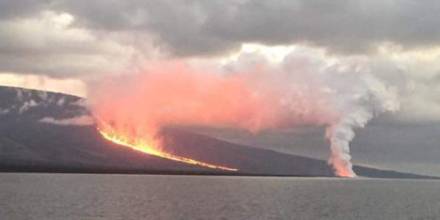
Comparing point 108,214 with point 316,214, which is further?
point 316,214

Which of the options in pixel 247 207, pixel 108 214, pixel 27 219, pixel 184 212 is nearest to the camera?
pixel 27 219

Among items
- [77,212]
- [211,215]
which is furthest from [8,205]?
[211,215]

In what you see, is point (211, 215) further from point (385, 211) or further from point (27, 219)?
point (385, 211)

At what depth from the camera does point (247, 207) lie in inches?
6378

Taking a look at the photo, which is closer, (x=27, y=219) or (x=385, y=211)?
(x=27, y=219)

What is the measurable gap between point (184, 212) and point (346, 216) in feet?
122

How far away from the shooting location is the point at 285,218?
135 m

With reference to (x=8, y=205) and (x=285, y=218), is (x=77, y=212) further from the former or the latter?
(x=285, y=218)

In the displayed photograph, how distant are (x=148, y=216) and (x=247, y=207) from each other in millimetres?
38458

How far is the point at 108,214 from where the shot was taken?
130 meters

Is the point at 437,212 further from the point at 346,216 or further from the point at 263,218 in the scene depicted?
the point at 263,218

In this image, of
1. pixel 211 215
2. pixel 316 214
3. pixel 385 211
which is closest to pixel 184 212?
pixel 211 215

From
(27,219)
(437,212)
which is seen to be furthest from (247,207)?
(27,219)

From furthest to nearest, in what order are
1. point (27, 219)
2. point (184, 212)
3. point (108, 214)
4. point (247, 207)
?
point (247, 207)
point (184, 212)
point (108, 214)
point (27, 219)
